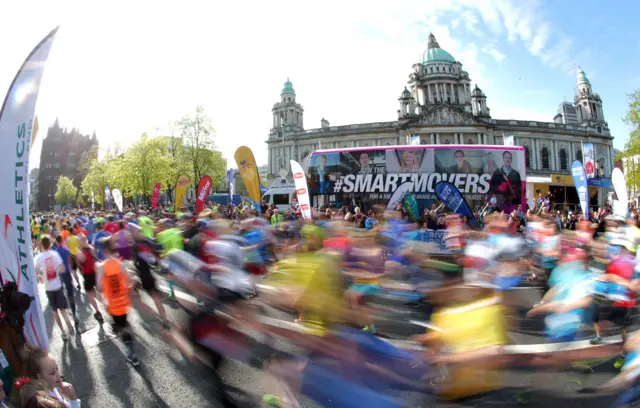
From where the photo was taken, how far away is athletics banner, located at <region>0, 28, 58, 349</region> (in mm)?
3260

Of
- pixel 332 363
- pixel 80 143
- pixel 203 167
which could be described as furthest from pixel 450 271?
pixel 80 143

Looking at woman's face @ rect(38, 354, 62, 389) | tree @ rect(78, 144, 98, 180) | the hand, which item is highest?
tree @ rect(78, 144, 98, 180)

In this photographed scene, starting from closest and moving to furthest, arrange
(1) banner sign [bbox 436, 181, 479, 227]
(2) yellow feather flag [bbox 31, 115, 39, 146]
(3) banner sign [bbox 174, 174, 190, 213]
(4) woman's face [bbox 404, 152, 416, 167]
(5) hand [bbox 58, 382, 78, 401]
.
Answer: (2) yellow feather flag [bbox 31, 115, 39, 146]
(5) hand [bbox 58, 382, 78, 401]
(1) banner sign [bbox 436, 181, 479, 227]
(4) woman's face [bbox 404, 152, 416, 167]
(3) banner sign [bbox 174, 174, 190, 213]

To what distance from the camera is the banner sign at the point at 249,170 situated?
13078 millimetres

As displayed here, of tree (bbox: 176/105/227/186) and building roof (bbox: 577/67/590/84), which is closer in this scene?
tree (bbox: 176/105/227/186)

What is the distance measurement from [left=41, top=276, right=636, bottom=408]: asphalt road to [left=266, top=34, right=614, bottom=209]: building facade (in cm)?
6563

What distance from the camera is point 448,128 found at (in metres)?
69.2

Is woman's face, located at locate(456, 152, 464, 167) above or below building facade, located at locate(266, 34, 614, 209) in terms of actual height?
below

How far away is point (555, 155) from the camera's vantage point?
75812 millimetres

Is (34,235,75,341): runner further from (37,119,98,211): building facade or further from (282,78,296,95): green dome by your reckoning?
(37,119,98,211): building facade

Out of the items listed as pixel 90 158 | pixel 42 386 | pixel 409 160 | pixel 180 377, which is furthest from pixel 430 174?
pixel 90 158

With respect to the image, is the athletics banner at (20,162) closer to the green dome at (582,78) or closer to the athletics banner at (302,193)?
the athletics banner at (302,193)

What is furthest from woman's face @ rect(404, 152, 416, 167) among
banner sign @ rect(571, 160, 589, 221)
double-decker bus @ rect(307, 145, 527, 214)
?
banner sign @ rect(571, 160, 589, 221)

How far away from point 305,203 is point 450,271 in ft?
23.3
